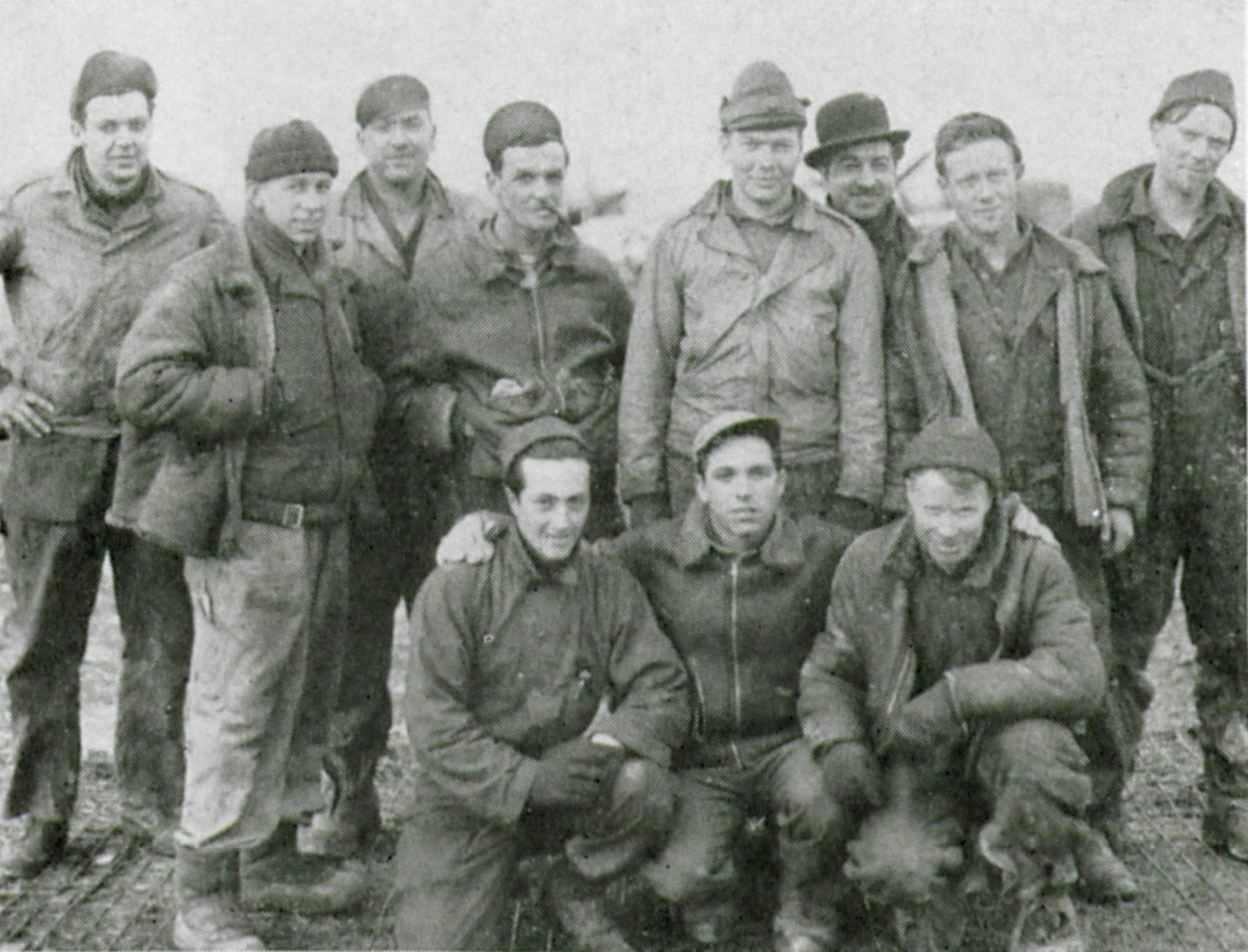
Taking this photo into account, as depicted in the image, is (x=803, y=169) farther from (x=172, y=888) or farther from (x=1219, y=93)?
(x=172, y=888)

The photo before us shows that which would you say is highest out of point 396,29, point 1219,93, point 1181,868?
point 396,29

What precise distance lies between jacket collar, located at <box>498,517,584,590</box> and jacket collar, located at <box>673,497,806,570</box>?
0.32m

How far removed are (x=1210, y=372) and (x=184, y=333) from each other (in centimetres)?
289

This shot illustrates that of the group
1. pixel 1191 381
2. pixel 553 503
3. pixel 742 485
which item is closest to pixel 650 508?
pixel 742 485

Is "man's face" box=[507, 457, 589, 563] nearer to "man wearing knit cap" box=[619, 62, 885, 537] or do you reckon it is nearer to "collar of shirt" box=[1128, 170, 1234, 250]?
"man wearing knit cap" box=[619, 62, 885, 537]

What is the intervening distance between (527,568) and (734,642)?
0.61m

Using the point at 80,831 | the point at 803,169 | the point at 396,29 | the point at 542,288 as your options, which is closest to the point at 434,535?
the point at 542,288

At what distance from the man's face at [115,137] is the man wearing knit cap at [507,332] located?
0.88m

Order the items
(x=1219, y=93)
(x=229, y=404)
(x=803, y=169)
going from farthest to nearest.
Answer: (x=803, y=169) → (x=1219, y=93) → (x=229, y=404)

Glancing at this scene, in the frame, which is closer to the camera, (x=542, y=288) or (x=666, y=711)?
(x=666, y=711)

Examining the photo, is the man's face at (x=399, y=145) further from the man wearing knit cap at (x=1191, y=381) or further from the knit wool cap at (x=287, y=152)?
the man wearing knit cap at (x=1191, y=381)

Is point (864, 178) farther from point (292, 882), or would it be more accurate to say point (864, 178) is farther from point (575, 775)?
point (292, 882)

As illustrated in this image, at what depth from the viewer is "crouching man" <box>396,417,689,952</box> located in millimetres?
3545

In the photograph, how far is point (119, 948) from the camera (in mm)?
3730
